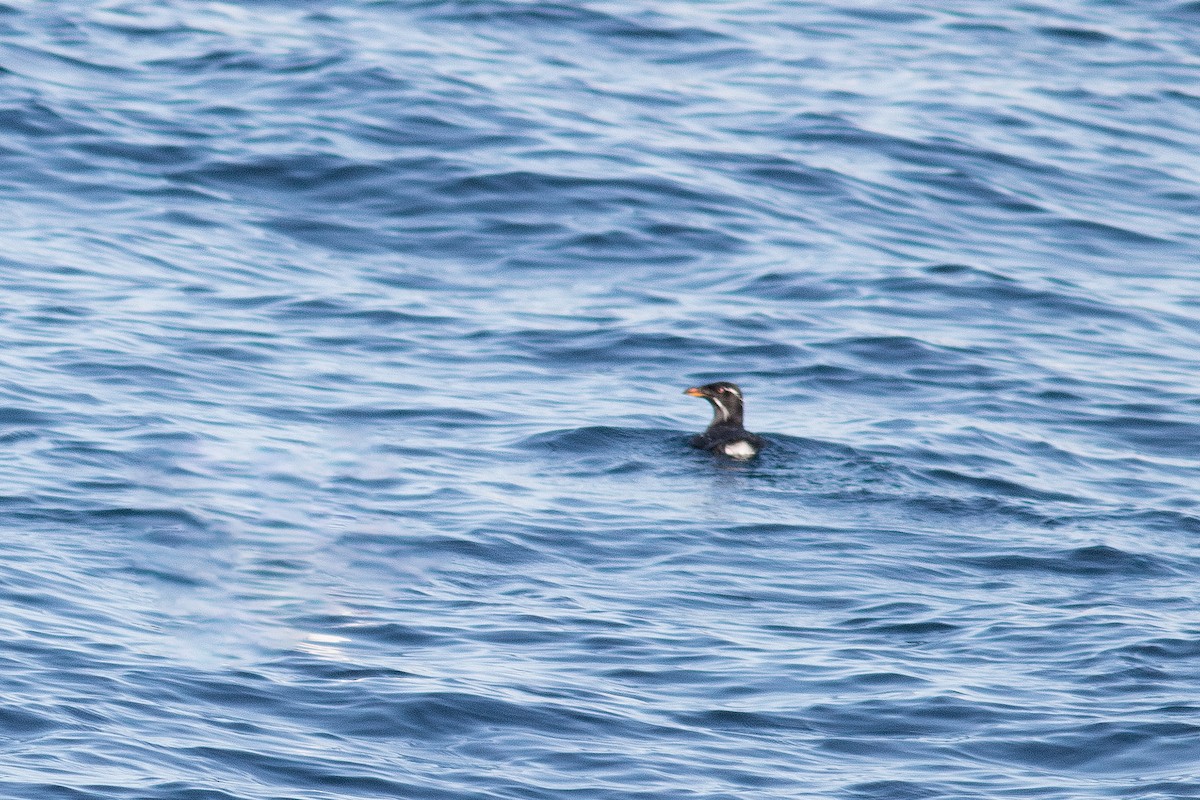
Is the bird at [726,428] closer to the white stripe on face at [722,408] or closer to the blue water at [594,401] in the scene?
the white stripe on face at [722,408]

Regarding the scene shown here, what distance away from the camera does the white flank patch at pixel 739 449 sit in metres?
13.7

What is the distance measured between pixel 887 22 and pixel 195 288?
13.6 meters

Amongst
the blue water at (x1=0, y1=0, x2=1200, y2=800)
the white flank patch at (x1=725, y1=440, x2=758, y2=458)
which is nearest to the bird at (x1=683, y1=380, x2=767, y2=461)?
the white flank patch at (x1=725, y1=440, x2=758, y2=458)

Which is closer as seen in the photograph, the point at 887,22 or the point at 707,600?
the point at 707,600

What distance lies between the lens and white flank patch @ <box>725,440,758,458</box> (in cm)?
1366

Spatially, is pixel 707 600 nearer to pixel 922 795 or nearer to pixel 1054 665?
pixel 1054 665

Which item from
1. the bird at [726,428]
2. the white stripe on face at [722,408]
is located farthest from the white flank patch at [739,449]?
the white stripe on face at [722,408]

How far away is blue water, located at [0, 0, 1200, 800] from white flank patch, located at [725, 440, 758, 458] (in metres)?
0.09

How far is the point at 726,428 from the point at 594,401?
130 cm

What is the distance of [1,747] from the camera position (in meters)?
8.01

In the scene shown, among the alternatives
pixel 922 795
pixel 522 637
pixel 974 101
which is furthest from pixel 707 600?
pixel 974 101

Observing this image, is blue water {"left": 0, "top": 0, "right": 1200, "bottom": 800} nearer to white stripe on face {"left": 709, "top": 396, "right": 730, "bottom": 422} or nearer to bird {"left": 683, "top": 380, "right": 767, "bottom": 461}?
bird {"left": 683, "top": 380, "right": 767, "bottom": 461}

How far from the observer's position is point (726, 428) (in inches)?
548

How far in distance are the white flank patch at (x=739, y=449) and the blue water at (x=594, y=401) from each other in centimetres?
9
